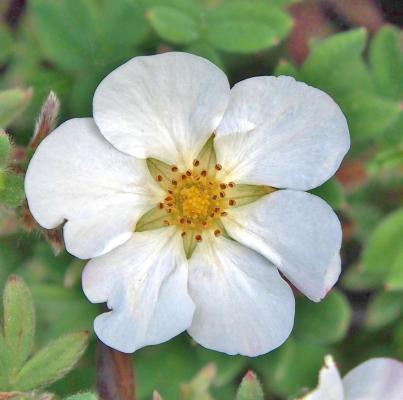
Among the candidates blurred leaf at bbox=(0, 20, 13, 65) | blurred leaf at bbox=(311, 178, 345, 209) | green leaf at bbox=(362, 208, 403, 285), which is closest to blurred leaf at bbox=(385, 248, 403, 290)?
green leaf at bbox=(362, 208, 403, 285)

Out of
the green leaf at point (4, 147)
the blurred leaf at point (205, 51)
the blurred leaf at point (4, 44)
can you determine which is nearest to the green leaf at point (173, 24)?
the blurred leaf at point (205, 51)

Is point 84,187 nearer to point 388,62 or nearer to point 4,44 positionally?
point 4,44

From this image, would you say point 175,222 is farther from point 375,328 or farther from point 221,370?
point 375,328

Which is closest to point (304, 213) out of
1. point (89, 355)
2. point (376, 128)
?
point (376, 128)

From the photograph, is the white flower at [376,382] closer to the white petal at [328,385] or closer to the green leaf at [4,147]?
the white petal at [328,385]

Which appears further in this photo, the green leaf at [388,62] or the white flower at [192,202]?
the green leaf at [388,62]

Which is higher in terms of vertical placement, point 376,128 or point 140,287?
point 376,128

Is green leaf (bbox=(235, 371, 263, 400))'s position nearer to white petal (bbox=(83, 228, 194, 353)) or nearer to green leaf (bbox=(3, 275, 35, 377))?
white petal (bbox=(83, 228, 194, 353))
